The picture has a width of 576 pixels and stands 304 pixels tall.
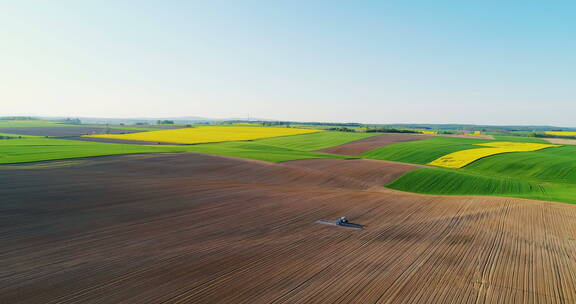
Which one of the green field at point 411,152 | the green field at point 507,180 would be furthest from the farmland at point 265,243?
the green field at point 411,152

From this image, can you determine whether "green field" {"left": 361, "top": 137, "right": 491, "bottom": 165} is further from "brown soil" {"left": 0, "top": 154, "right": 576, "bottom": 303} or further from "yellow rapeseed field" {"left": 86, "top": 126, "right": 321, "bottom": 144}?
"yellow rapeseed field" {"left": 86, "top": 126, "right": 321, "bottom": 144}

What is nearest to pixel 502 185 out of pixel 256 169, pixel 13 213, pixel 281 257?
pixel 256 169

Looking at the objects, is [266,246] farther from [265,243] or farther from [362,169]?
[362,169]

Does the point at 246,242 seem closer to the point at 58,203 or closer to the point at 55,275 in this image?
the point at 55,275

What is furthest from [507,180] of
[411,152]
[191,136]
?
[191,136]

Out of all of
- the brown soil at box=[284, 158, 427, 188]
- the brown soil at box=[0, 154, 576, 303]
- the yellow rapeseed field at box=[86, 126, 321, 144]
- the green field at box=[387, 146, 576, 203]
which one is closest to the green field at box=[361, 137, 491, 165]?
the green field at box=[387, 146, 576, 203]

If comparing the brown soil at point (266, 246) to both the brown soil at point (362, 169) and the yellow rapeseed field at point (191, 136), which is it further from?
the yellow rapeseed field at point (191, 136)
